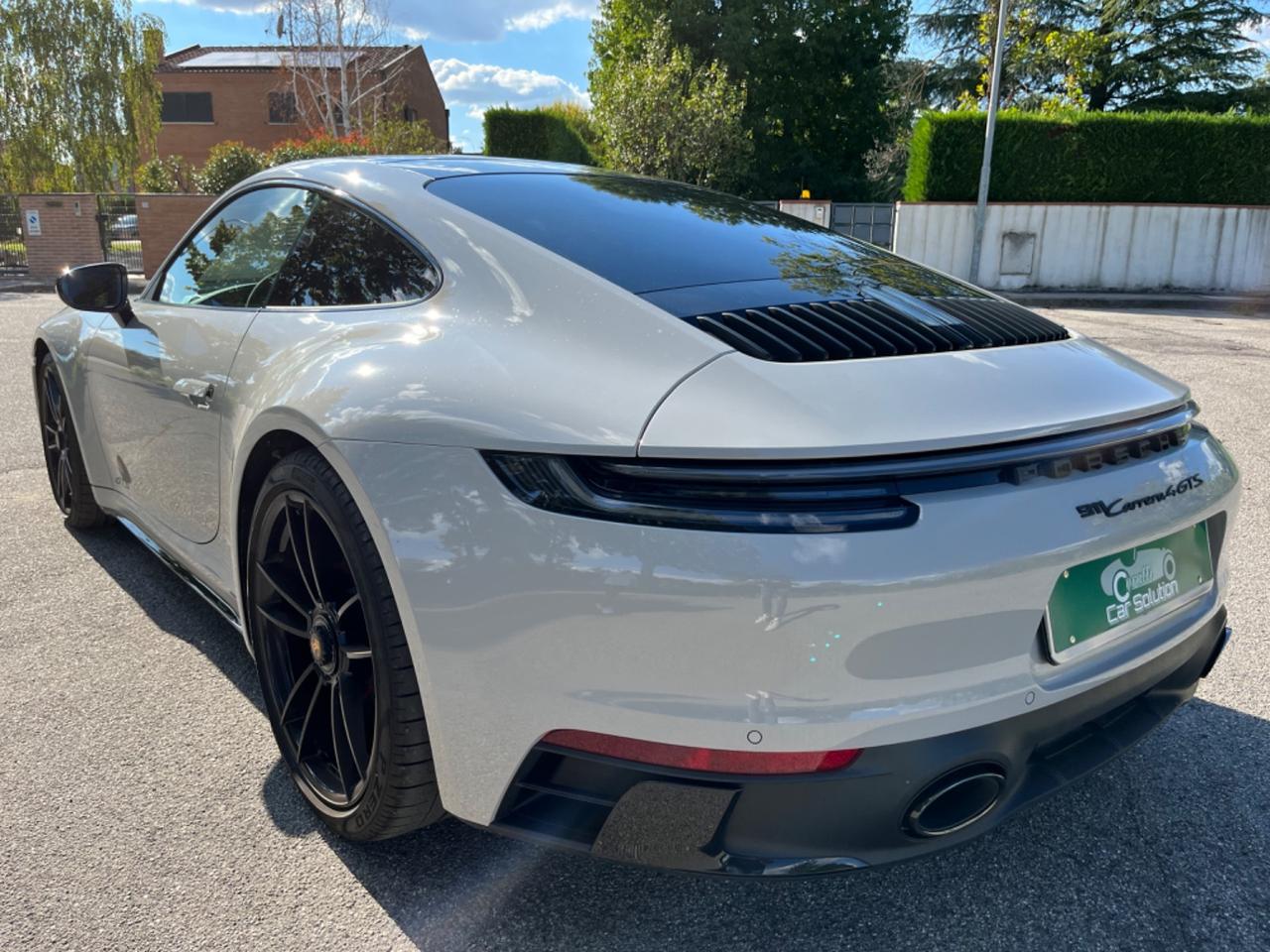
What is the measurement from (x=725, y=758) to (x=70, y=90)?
1318 inches

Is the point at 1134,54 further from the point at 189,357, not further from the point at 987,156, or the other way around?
the point at 189,357

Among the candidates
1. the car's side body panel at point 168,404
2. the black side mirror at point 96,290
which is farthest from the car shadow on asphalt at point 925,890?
the black side mirror at point 96,290

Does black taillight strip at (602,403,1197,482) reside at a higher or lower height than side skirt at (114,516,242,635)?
higher

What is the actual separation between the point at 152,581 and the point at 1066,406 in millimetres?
3223

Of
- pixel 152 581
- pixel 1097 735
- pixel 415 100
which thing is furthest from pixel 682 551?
pixel 415 100

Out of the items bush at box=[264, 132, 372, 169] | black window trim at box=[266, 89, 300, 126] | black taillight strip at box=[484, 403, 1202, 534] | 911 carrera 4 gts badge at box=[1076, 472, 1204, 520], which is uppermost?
black window trim at box=[266, 89, 300, 126]

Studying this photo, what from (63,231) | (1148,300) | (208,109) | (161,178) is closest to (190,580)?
(1148,300)

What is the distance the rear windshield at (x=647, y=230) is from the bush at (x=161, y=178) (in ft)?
91.2

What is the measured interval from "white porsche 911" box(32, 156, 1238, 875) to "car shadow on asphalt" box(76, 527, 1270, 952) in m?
0.20

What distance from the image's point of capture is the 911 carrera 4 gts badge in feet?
5.18

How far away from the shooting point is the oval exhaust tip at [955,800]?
1.51 m

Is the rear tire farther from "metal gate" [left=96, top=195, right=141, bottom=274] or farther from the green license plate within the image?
"metal gate" [left=96, top=195, right=141, bottom=274]

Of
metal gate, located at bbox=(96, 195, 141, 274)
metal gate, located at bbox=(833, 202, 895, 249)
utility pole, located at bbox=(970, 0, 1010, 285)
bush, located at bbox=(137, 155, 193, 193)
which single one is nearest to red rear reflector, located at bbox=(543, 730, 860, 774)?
utility pole, located at bbox=(970, 0, 1010, 285)

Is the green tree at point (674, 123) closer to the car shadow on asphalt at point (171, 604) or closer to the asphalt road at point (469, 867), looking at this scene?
the car shadow on asphalt at point (171, 604)
